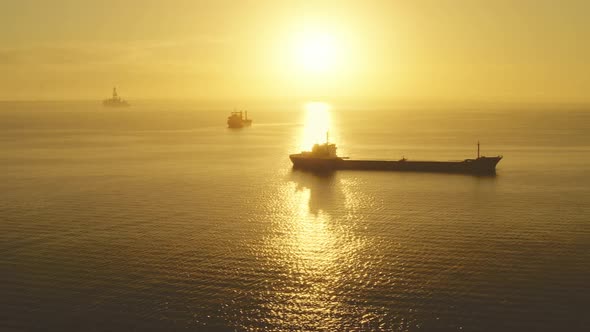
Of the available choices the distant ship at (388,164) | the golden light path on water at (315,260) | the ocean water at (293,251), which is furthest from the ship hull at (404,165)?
the golden light path on water at (315,260)

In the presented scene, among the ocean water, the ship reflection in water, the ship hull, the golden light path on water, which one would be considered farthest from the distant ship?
the ship reflection in water

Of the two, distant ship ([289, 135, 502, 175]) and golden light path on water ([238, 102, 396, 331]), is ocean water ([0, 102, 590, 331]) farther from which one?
distant ship ([289, 135, 502, 175])

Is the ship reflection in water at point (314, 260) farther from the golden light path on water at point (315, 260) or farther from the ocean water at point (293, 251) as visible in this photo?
the ocean water at point (293, 251)

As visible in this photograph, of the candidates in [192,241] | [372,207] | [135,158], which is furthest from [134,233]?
[135,158]

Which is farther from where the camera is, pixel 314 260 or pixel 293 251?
pixel 293 251

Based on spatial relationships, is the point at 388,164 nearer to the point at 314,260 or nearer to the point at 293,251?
the point at 293,251

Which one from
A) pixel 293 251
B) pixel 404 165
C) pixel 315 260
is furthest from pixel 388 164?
pixel 315 260

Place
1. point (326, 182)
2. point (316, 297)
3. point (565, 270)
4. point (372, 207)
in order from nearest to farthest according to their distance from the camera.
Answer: point (316, 297)
point (565, 270)
point (372, 207)
point (326, 182)

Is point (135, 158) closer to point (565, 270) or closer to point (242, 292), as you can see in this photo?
point (242, 292)
